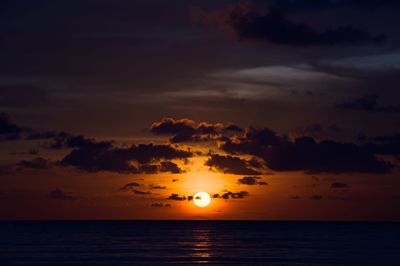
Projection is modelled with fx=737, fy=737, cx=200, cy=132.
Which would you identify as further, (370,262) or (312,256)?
(312,256)

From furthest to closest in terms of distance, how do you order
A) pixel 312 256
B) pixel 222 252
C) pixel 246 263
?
pixel 222 252 < pixel 312 256 < pixel 246 263

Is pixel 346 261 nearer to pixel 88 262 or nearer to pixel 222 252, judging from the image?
pixel 222 252

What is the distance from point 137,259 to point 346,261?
31576 millimetres

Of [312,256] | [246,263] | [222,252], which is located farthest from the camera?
[222,252]

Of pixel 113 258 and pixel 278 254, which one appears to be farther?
pixel 278 254

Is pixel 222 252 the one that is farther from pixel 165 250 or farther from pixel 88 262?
pixel 88 262

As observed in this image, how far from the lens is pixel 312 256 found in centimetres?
12031

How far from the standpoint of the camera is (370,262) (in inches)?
4353

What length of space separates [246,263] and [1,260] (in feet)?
119

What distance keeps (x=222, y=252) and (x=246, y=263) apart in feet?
74.9

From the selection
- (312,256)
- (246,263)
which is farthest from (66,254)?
(312,256)

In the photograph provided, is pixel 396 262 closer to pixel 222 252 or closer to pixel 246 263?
pixel 246 263

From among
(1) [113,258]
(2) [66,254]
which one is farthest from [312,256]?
(2) [66,254]

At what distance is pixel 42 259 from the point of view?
A: 112m
